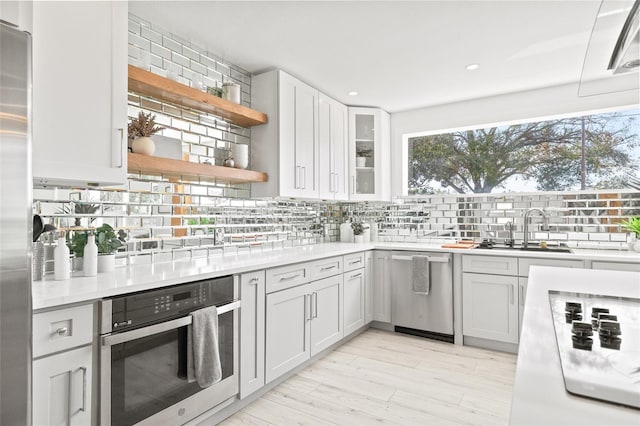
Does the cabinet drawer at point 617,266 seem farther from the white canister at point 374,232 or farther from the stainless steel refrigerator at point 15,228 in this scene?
the stainless steel refrigerator at point 15,228

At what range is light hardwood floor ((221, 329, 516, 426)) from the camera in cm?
224

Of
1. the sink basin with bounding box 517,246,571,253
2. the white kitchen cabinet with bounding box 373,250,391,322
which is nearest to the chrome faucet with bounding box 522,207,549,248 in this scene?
the sink basin with bounding box 517,246,571,253

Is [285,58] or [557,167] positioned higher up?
[285,58]

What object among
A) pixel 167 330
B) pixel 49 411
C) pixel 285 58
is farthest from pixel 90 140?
pixel 285 58

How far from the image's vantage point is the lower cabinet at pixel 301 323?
2.52 metres

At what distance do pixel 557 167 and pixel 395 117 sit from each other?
181cm

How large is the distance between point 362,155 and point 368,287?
151cm

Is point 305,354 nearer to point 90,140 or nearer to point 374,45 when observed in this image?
point 90,140

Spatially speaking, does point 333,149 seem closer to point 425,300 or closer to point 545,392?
point 425,300

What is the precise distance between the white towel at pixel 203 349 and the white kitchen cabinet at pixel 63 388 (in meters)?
0.48

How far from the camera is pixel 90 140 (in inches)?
70.9

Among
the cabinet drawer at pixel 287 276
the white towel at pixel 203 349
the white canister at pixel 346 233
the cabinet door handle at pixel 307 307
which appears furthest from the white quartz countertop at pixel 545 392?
the white canister at pixel 346 233

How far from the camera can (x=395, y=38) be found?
2635mm

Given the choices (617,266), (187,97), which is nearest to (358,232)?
(617,266)
